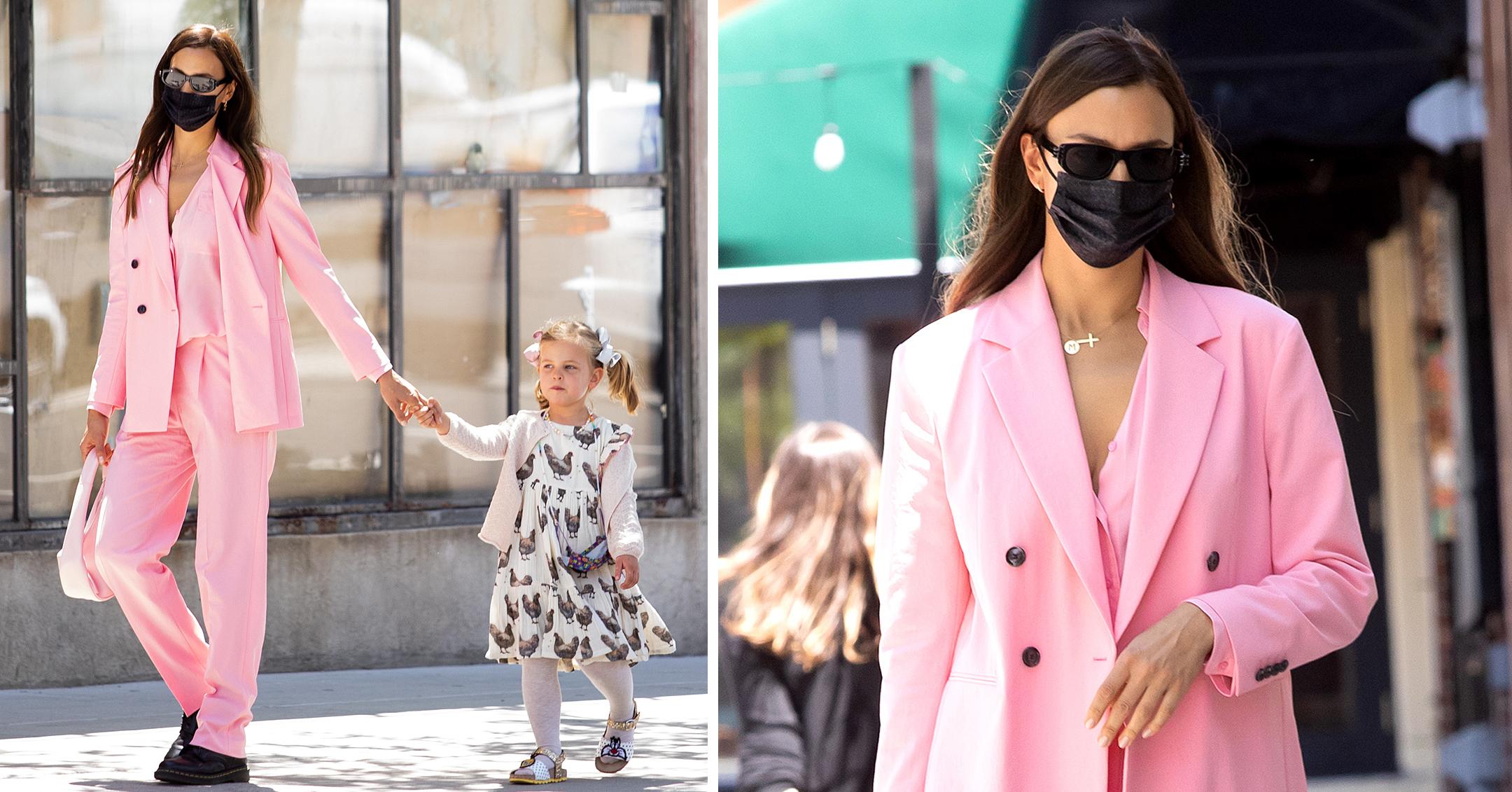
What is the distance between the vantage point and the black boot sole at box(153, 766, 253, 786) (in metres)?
5.38

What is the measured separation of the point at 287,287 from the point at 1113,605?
6.22m

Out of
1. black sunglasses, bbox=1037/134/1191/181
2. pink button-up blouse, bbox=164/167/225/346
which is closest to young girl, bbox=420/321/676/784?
pink button-up blouse, bbox=164/167/225/346

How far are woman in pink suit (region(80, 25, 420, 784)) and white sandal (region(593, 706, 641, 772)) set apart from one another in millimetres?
1040

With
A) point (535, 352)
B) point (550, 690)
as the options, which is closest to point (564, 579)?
point (550, 690)

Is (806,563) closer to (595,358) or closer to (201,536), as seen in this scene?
(595,358)

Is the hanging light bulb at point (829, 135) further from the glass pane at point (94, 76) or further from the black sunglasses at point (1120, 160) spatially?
the glass pane at point (94, 76)

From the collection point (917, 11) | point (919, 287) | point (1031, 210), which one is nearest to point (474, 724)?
point (919, 287)

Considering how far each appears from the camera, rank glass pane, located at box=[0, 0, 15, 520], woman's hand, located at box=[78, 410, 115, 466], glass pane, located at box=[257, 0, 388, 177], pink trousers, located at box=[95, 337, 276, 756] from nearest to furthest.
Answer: pink trousers, located at box=[95, 337, 276, 756] < woman's hand, located at box=[78, 410, 115, 466] < glass pane, located at box=[0, 0, 15, 520] < glass pane, located at box=[257, 0, 388, 177]

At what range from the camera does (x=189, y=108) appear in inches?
221

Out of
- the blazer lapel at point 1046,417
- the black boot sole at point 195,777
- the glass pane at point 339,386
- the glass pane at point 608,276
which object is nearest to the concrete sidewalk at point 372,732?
the black boot sole at point 195,777

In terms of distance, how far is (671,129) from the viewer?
8680 mm

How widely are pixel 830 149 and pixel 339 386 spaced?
12.6 feet

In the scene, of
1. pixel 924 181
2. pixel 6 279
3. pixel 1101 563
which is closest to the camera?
pixel 1101 563

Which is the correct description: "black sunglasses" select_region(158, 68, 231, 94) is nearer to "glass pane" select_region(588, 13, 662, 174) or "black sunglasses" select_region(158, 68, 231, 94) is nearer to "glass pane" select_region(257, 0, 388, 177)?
"glass pane" select_region(257, 0, 388, 177)
